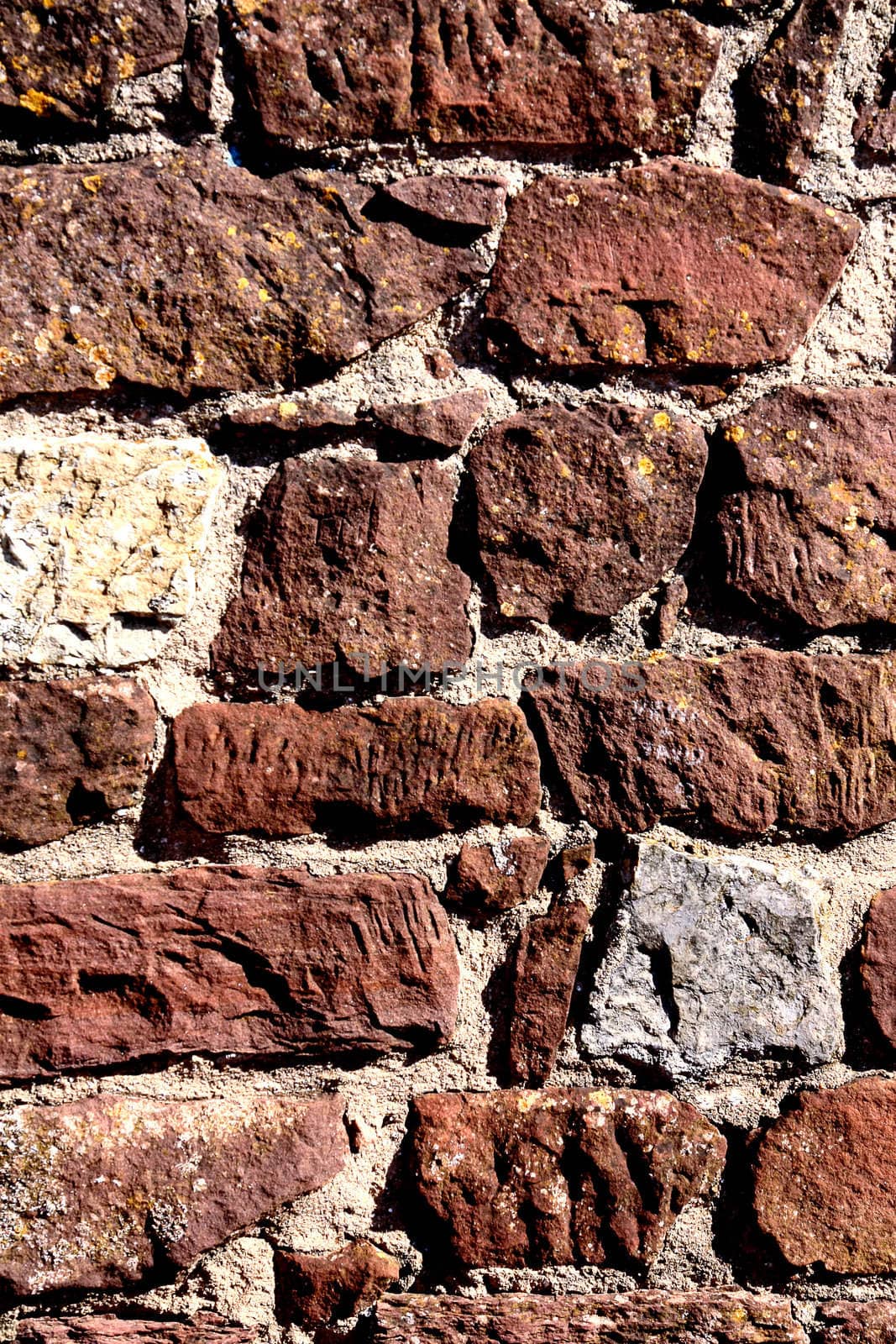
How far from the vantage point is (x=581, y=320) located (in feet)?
2.77

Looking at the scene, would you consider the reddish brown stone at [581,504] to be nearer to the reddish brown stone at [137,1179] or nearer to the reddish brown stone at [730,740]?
the reddish brown stone at [730,740]

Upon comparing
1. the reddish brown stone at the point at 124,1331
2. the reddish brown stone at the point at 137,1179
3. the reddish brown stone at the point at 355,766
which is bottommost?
the reddish brown stone at the point at 124,1331

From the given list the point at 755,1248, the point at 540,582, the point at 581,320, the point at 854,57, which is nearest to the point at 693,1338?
the point at 755,1248

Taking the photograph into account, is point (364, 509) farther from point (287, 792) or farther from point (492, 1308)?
point (492, 1308)

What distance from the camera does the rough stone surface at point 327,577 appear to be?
2.67 feet

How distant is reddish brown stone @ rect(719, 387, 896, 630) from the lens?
0.88 meters

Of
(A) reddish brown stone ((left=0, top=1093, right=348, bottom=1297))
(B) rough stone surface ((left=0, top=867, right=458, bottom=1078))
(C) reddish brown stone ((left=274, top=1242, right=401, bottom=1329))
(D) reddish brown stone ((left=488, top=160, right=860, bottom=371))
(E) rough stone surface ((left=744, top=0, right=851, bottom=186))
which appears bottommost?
(C) reddish brown stone ((left=274, top=1242, right=401, bottom=1329))

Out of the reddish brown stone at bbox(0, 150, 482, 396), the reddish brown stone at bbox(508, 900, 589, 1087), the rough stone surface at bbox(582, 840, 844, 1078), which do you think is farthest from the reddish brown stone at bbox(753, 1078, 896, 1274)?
the reddish brown stone at bbox(0, 150, 482, 396)

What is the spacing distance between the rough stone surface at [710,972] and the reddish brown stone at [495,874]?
A: 0.08 meters

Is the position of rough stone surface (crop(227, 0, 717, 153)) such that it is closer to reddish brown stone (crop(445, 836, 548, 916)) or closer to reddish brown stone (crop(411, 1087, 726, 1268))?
reddish brown stone (crop(445, 836, 548, 916))

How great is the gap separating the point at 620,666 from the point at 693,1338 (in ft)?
1.71

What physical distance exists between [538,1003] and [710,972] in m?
0.14

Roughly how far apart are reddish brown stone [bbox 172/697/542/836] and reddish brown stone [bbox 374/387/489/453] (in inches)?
7.8

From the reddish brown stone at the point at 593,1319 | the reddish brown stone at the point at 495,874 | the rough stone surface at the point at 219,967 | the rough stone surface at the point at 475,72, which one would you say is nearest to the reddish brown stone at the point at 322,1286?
the reddish brown stone at the point at 593,1319
